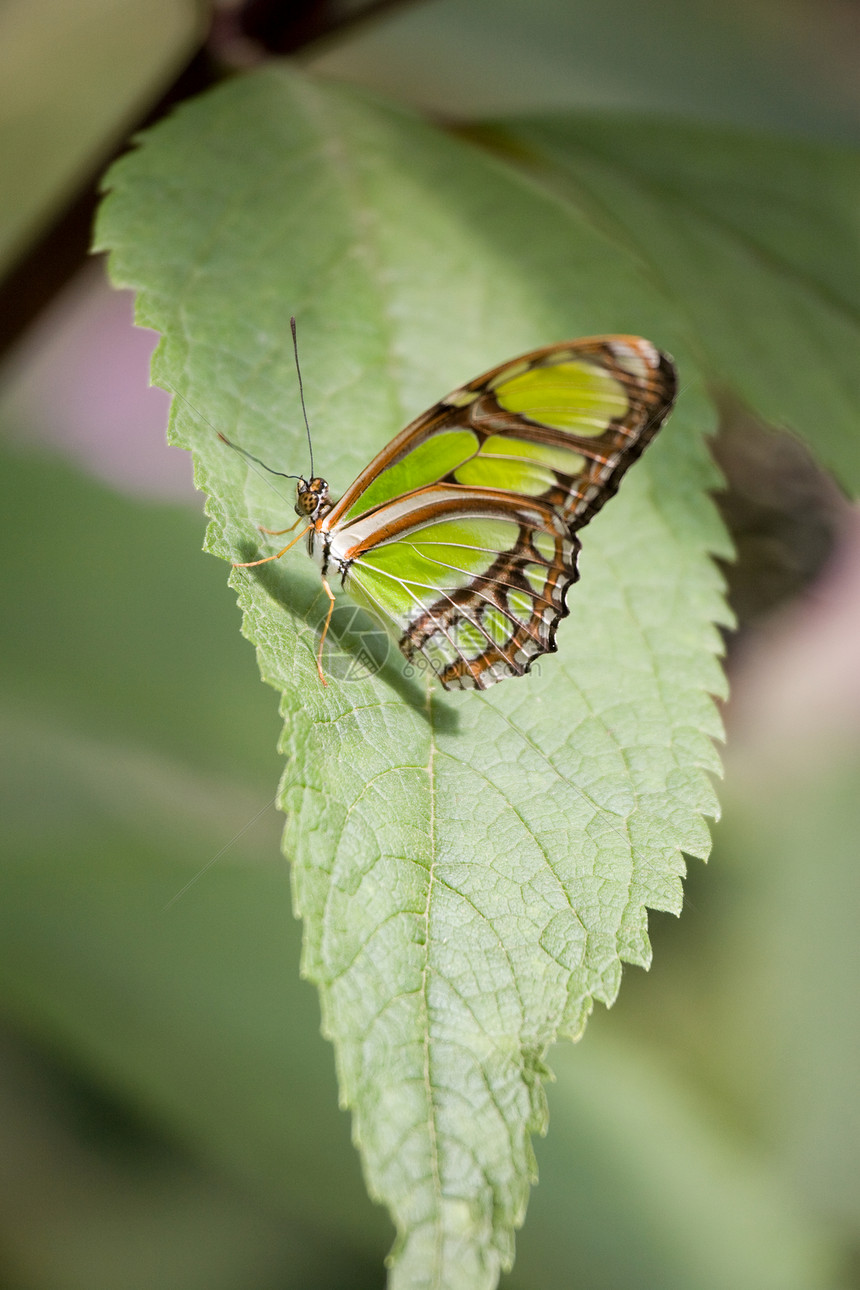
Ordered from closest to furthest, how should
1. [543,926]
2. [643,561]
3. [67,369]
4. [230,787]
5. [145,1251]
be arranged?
[543,926], [643,561], [145,1251], [230,787], [67,369]

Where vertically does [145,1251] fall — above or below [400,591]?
below

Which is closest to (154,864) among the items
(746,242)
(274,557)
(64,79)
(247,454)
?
(274,557)

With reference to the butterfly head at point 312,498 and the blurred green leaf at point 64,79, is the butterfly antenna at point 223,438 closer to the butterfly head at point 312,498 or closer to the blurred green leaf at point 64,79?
the butterfly head at point 312,498

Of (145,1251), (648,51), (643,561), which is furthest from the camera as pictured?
(648,51)

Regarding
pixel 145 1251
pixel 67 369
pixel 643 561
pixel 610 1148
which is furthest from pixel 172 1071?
pixel 67 369

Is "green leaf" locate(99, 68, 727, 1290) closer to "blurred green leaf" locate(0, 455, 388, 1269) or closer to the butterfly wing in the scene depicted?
the butterfly wing

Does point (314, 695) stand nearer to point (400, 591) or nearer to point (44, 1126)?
point (400, 591)

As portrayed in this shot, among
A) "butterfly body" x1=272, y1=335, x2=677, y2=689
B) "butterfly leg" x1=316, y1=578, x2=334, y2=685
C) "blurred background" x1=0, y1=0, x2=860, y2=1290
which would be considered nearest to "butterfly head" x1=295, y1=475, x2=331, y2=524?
"butterfly body" x1=272, y1=335, x2=677, y2=689
